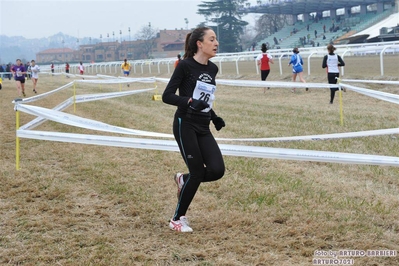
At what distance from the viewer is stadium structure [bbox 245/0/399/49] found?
57938 mm

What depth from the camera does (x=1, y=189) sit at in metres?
6.23

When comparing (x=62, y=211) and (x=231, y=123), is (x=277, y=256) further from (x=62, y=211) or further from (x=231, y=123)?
(x=231, y=123)

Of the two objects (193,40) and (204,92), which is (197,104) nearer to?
(204,92)

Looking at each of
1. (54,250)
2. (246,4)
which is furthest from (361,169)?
(246,4)

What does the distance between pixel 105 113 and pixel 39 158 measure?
6168mm

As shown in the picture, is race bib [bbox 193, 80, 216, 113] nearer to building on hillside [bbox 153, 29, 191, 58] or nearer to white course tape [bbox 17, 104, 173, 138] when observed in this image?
white course tape [bbox 17, 104, 173, 138]

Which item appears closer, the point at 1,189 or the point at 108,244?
the point at 108,244

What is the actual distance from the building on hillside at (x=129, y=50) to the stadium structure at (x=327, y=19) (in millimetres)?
29258

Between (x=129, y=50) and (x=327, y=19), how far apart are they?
234 feet

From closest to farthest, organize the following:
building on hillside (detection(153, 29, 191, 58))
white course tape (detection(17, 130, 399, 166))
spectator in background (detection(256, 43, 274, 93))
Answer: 1. white course tape (detection(17, 130, 399, 166))
2. spectator in background (detection(256, 43, 274, 93))
3. building on hillside (detection(153, 29, 191, 58))

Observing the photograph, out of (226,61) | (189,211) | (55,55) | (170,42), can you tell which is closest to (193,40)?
(189,211)

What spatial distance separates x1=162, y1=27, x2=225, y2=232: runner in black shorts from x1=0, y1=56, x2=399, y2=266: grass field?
23.3 inches

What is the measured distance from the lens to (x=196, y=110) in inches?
171

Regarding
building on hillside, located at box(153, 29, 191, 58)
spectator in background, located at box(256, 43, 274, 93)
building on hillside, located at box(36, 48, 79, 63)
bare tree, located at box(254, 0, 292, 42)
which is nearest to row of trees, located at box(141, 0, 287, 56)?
bare tree, located at box(254, 0, 292, 42)
